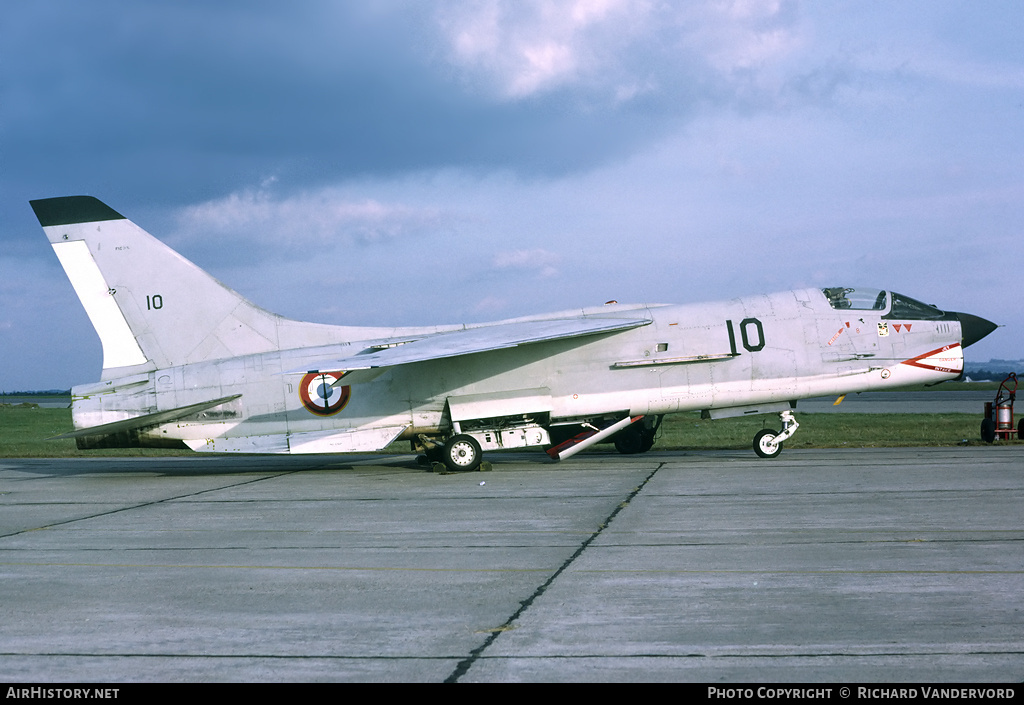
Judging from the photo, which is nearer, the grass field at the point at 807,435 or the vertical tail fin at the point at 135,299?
the vertical tail fin at the point at 135,299

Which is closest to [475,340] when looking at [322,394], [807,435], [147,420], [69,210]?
[322,394]

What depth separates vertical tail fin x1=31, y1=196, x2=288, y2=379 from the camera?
17.3 meters

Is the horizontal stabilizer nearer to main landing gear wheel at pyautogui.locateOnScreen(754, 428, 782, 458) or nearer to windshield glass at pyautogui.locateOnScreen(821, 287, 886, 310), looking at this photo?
main landing gear wheel at pyautogui.locateOnScreen(754, 428, 782, 458)

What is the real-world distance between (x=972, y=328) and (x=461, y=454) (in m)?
10.7

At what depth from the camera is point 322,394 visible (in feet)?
56.7

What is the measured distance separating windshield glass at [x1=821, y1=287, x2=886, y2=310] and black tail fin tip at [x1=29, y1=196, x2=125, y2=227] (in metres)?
14.6

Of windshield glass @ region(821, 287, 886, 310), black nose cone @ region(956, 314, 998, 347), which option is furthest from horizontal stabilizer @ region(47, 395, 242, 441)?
black nose cone @ region(956, 314, 998, 347)

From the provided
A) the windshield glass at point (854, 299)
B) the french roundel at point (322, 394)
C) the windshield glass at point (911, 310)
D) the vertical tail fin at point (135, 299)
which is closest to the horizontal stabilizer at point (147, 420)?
the vertical tail fin at point (135, 299)

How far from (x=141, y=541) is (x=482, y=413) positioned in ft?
26.8

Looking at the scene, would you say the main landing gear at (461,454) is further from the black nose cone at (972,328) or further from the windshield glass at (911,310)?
the black nose cone at (972,328)

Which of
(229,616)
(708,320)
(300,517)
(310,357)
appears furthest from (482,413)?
(229,616)

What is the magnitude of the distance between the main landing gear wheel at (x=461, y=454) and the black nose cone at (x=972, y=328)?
401 inches

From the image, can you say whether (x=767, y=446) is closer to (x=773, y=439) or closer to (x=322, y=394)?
(x=773, y=439)

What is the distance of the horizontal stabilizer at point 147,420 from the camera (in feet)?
54.7
